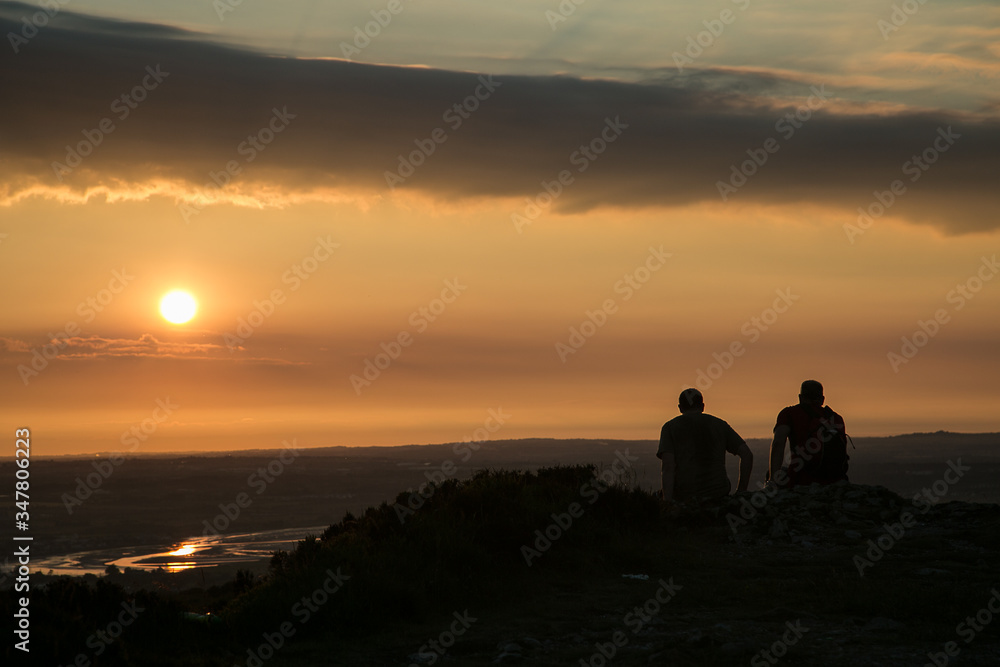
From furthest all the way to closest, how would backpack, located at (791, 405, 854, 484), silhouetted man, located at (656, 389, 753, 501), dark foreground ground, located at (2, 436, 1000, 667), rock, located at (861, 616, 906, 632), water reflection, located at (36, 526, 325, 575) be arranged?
water reflection, located at (36, 526, 325, 575) → backpack, located at (791, 405, 854, 484) → silhouetted man, located at (656, 389, 753, 501) → rock, located at (861, 616, 906, 632) → dark foreground ground, located at (2, 436, 1000, 667)

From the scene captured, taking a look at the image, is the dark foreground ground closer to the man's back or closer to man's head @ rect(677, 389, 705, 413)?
the man's back

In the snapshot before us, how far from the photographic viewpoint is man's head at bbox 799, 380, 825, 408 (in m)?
14.1

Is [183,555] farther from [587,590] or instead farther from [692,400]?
[587,590]

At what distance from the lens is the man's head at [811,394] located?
46.2ft

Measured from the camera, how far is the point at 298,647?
890 cm

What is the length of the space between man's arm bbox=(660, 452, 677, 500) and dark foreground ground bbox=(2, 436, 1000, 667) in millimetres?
291

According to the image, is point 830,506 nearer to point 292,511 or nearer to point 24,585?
point 24,585

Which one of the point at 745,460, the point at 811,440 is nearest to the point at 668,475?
the point at 745,460

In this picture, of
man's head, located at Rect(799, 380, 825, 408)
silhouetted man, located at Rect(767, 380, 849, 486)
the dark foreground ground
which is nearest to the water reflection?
the dark foreground ground

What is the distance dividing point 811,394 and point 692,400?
178 cm

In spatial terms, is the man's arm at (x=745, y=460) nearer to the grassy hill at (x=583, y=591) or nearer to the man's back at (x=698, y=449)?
the man's back at (x=698, y=449)

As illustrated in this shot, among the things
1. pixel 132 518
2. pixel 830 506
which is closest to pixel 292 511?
pixel 132 518

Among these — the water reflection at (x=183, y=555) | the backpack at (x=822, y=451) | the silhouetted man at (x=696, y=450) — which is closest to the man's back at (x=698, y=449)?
the silhouetted man at (x=696, y=450)

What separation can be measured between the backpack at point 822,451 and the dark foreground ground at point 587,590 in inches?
11.5
